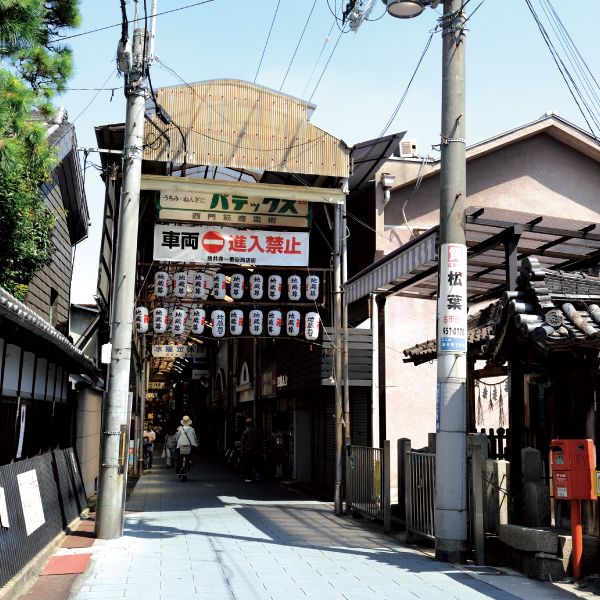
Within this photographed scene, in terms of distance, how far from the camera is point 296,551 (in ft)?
34.1

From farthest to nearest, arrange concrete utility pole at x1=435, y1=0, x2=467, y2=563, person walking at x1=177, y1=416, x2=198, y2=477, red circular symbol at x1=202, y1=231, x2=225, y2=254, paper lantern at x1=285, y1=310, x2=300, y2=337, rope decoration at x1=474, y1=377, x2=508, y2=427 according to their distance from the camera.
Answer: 1. person walking at x1=177, y1=416, x2=198, y2=477
2. rope decoration at x1=474, y1=377, x2=508, y2=427
3. paper lantern at x1=285, y1=310, x2=300, y2=337
4. red circular symbol at x1=202, y1=231, x2=225, y2=254
5. concrete utility pole at x1=435, y1=0, x2=467, y2=563

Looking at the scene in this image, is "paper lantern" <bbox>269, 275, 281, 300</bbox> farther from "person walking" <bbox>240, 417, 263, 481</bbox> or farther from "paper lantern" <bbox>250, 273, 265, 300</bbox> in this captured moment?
"person walking" <bbox>240, 417, 263, 481</bbox>

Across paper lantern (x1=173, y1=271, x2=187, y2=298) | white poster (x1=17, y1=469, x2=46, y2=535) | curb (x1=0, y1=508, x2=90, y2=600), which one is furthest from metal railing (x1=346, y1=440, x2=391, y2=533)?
paper lantern (x1=173, y1=271, x2=187, y2=298)

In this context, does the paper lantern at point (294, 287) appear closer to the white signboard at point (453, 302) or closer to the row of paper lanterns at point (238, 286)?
the row of paper lanterns at point (238, 286)

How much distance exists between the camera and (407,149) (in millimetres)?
20266

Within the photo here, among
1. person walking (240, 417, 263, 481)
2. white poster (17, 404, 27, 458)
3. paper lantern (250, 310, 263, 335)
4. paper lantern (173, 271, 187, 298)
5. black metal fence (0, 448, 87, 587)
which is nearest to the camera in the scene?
black metal fence (0, 448, 87, 587)

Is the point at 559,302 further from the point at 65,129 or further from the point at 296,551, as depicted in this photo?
the point at 65,129

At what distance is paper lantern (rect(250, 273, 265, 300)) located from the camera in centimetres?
1783

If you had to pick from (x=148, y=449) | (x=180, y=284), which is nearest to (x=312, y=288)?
(x=180, y=284)

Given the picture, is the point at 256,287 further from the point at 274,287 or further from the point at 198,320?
the point at 198,320

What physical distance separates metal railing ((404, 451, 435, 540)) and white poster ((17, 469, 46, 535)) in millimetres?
5780

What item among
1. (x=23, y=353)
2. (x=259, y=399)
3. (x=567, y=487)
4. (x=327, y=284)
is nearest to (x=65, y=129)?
(x=23, y=353)

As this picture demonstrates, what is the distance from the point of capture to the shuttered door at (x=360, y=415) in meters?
17.7

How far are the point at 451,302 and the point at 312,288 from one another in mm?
8165
